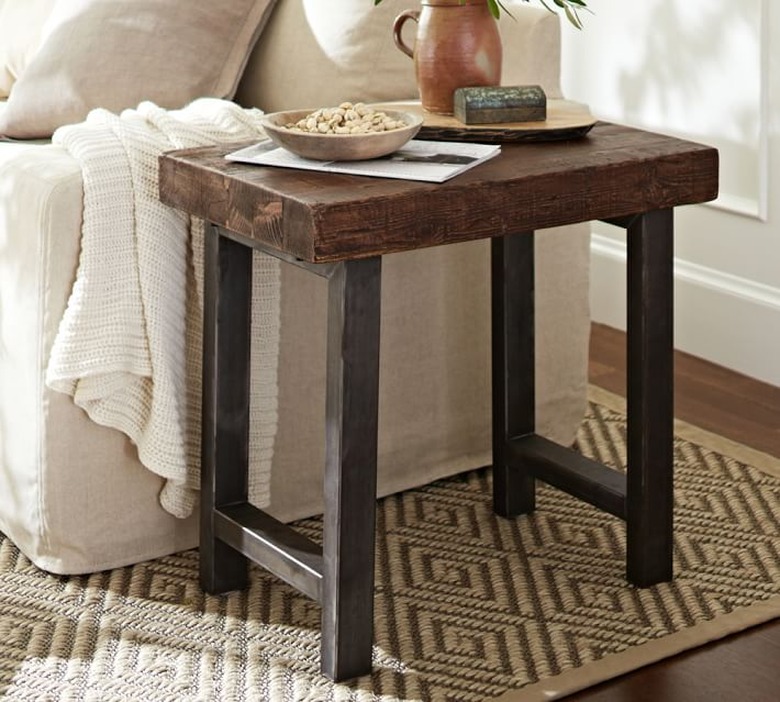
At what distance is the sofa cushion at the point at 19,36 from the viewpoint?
281 centimetres

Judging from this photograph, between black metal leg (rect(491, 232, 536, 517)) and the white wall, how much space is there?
0.80 meters

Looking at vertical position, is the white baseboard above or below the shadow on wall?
below

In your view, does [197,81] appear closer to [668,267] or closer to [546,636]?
[668,267]

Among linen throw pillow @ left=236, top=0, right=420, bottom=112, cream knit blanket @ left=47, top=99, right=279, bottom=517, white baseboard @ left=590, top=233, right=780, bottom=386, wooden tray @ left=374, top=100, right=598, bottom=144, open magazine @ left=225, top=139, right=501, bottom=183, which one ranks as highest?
linen throw pillow @ left=236, top=0, right=420, bottom=112

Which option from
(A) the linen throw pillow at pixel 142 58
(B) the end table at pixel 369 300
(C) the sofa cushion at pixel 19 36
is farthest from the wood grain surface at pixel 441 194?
(C) the sofa cushion at pixel 19 36

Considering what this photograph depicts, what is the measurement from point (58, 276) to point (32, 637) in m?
0.47

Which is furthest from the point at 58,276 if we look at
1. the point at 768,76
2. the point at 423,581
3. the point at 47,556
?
the point at 768,76

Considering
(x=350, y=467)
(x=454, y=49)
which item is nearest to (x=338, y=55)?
(x=454, y=49)

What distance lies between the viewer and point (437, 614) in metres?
1.88

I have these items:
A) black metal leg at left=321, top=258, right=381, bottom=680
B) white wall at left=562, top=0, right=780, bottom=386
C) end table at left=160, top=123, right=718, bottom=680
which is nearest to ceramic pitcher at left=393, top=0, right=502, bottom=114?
end table at left=160, top=123, right=718, bottom=680

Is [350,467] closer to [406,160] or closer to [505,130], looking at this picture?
[406,160]

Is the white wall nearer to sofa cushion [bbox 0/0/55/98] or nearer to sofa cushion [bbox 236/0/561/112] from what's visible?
sofa cushion [bbox 236/0/561/112]

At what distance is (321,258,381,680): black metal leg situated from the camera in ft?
5.23

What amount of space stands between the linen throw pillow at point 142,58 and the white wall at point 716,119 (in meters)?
0.86
